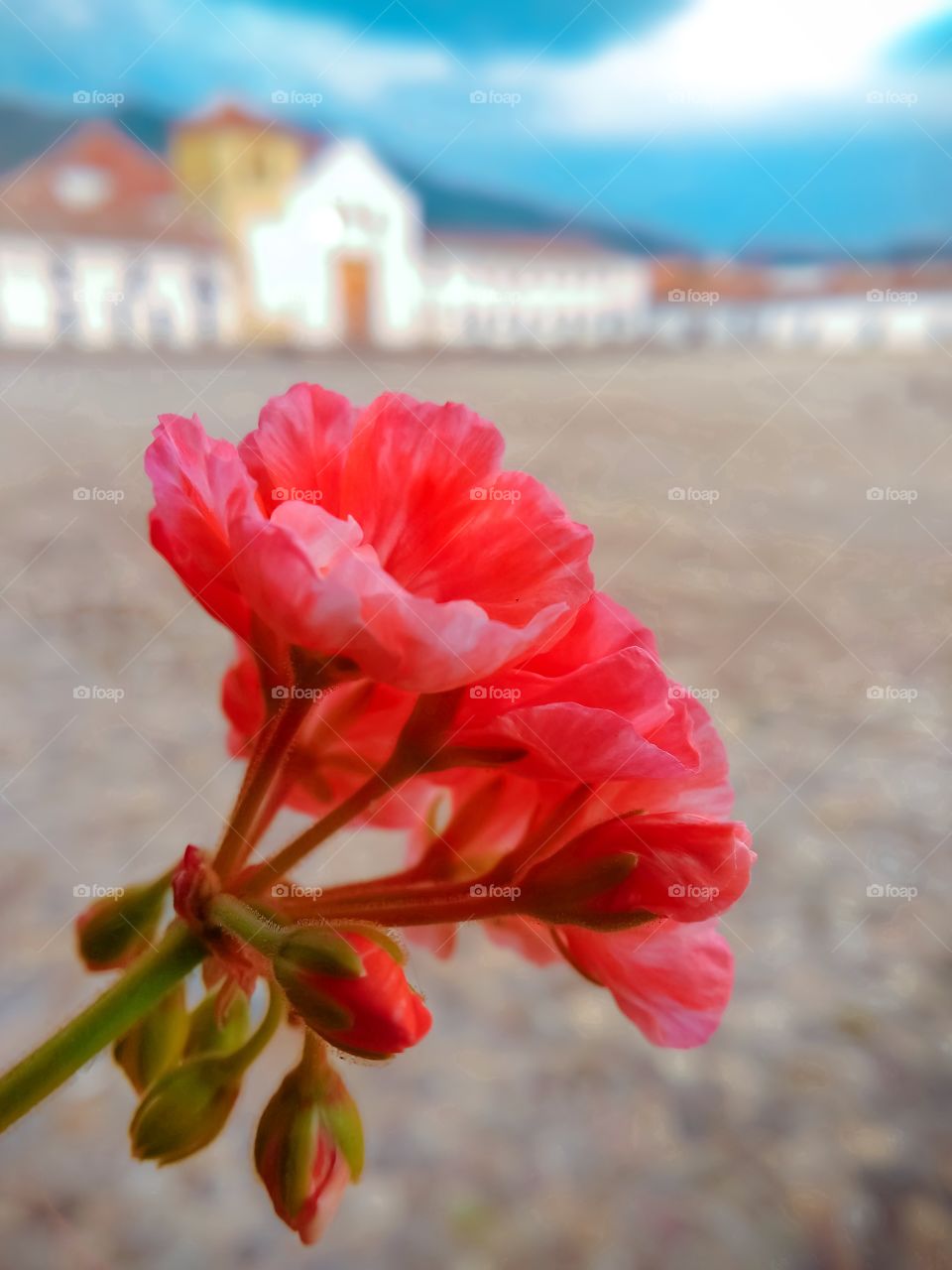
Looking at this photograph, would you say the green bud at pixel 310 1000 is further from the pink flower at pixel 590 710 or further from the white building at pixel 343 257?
the white building at pixel 343 257

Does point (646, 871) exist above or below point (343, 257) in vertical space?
above

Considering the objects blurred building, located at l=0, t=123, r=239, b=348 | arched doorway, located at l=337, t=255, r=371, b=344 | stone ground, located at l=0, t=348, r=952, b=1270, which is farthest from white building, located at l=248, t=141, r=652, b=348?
stone ground, located at l=0, t=348, r=952, b=1270

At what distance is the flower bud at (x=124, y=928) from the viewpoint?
0.13 metres

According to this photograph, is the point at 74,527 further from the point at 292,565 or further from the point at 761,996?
the point at 292,565

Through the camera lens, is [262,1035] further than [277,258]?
No

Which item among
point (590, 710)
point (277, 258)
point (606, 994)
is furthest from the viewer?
point (277, 258)

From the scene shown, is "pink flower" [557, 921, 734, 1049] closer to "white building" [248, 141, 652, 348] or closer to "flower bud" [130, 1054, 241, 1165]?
"flower bud" [130, 1054, 241, 1165]

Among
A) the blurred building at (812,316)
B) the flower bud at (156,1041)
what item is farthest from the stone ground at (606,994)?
the blurred building at (812,316)

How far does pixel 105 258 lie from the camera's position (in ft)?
9.74

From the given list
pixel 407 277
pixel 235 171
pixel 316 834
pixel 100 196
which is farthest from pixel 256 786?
pixel 100 196

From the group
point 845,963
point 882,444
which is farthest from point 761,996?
point 882,444

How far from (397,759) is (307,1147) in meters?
0.05

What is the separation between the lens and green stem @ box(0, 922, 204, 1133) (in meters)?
0.11

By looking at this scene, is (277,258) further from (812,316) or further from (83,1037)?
(83,1037)
